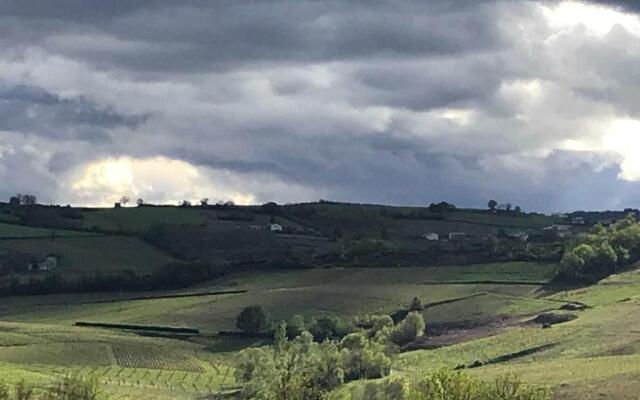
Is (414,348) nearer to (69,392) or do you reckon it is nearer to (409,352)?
(409,352)

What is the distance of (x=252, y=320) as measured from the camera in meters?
186

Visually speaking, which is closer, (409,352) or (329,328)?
(409,352)

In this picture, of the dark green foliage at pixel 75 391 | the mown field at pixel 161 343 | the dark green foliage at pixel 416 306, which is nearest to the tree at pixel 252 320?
the mown field at pixel 161 343

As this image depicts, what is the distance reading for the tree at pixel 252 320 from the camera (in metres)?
186

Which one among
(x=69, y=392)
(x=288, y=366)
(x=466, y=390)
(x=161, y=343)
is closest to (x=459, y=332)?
(x=288, y=366)

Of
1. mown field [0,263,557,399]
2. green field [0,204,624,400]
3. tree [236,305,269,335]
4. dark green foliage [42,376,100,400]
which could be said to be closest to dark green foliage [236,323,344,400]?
green field [0,204,624,400]

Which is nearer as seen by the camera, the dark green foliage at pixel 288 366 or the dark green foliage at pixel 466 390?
the dark green foliage at pixel 466 390

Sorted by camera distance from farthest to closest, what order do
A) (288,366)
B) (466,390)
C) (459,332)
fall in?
(459,332) < (288,366) < (466,390)

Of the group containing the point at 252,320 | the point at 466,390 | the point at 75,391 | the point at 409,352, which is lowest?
the point at 409,352

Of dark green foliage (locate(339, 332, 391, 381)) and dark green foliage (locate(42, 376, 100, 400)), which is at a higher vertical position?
dark green foliage (locate(42, 376, 100, 400))

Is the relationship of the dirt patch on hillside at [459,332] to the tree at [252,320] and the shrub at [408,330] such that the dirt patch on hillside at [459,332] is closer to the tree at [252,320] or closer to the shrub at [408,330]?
the shrub at [408,330]

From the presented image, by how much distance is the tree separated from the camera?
186 meters

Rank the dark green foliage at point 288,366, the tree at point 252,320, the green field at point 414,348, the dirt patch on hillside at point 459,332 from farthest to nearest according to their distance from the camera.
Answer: the tree at point 252,320, the dirt patch on hillside at point 459,332, the green field at point 414,348, the dark green foliage at point 288,366

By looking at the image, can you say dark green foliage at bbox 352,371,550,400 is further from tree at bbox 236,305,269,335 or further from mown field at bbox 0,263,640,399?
tree at bbox 236,305,269,335
